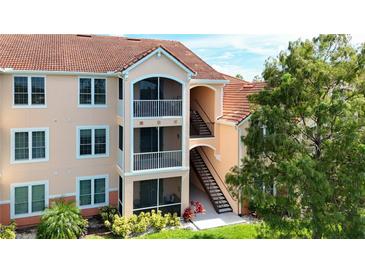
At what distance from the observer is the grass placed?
1071cm

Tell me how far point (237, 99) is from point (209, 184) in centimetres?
425

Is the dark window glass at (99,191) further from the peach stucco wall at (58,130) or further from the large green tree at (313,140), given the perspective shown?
the large green tree at (313,140)

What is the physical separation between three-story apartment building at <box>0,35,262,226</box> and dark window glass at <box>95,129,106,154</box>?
0.04 meters

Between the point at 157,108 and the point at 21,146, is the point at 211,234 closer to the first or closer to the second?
the point at 157,108

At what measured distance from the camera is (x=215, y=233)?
1103 centimetres

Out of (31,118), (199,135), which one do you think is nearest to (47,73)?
(31,118)

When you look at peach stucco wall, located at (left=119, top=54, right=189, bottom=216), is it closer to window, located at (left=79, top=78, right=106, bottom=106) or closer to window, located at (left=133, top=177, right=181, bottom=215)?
window, located at (left=133, top=177, right=181, bottom=215)

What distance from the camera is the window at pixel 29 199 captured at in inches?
450

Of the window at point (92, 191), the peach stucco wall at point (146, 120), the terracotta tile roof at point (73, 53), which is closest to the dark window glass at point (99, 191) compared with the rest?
the window at point (92, 191)

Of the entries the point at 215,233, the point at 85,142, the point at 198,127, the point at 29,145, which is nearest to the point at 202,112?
the point at 198,127

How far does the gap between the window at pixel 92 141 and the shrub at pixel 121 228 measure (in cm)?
290

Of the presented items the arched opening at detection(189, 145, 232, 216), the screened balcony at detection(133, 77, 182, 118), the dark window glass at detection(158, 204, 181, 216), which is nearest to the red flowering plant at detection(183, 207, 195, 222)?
the dark window glass at detection(158, 204, 181, 216)
